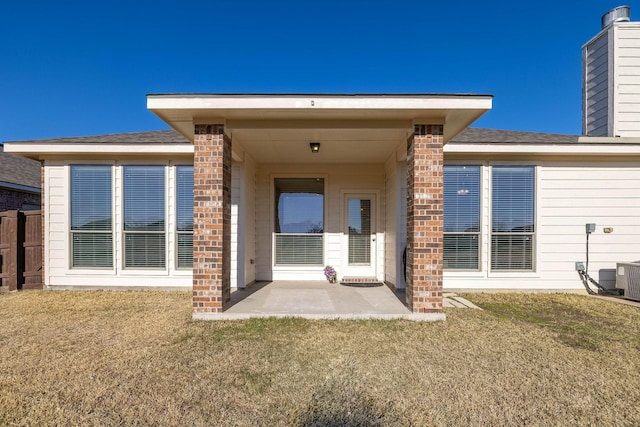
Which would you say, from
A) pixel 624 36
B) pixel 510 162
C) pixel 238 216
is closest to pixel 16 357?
pixel 238 216

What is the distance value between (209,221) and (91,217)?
12.2 ft

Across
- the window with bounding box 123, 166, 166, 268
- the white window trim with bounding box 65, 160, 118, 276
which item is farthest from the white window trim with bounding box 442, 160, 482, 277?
the white window trim with bounding box 65, 160, 118, 276

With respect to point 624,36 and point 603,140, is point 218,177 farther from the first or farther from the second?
point 624,36

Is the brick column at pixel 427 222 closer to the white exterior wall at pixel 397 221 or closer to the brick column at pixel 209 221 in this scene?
the white exterior wall at pixel 397 221

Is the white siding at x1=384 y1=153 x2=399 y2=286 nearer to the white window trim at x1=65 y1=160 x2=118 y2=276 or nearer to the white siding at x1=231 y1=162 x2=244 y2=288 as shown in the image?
the white siding at x1=231 y1=162 x2=244 y2=288

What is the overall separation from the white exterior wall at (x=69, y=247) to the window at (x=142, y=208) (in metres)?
0.11

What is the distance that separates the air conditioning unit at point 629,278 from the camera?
5.21 metres

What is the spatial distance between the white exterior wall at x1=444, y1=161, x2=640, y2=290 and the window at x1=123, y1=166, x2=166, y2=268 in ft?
19.0

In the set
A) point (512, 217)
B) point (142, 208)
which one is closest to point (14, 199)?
point (142, 208)

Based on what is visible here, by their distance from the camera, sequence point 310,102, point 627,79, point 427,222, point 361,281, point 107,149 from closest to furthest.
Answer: point 310,102, point 427,222, point 107,149, point 361,281, point 627,79

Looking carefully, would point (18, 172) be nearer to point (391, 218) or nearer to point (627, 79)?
point (391, 218)

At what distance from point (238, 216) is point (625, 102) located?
29.9 feet

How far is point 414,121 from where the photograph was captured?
12.9 ft

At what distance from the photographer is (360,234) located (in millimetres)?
6668
